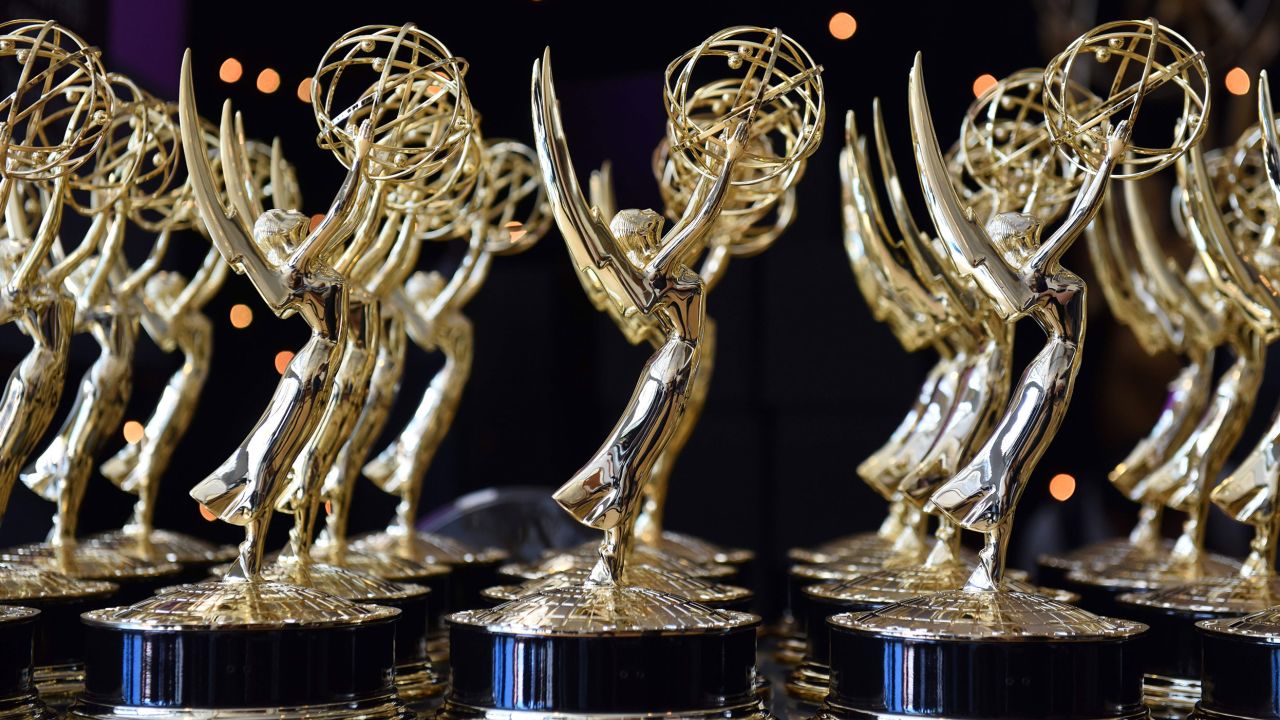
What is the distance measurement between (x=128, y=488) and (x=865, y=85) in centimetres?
303

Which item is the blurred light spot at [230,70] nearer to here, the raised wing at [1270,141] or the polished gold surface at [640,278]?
the polished gold surface at [640,278]

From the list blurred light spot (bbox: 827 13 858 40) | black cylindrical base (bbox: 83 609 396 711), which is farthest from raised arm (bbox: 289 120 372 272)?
blurred light spot (bbox: 827 13 858 40)

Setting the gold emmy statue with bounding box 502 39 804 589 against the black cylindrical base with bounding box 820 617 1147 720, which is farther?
the gold emmy statue with bounding box 502 39 804 589

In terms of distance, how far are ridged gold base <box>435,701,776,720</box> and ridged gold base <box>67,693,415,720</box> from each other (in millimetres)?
102

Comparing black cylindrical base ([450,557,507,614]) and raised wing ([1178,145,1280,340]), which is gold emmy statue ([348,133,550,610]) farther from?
raised wing ([1178,145,1280,340])

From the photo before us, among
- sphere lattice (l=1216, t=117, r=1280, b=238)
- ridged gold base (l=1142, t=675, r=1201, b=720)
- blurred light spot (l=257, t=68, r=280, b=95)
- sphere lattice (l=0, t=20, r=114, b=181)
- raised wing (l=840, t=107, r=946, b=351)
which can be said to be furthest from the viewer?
blurred light spot (l=257, t=68, r=280, b=95)

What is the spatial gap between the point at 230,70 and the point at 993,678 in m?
3.90

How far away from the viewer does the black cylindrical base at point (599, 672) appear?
8.96 ft

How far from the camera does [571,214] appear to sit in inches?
111

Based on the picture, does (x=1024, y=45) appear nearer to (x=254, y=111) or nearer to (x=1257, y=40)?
(x=1257, y=40)

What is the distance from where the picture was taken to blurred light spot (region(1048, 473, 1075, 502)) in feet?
21.0

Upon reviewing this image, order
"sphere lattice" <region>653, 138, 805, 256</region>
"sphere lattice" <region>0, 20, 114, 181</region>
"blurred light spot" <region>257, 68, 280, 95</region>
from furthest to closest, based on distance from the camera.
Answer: "blurred light spot" <region>257, 68, 280, 95</region>, "sphere lattice" <region>653, 138, 805, 256</region>, "sphere lattice" <region>0, 20, 114, 181</region>

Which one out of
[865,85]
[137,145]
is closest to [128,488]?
[137,145]

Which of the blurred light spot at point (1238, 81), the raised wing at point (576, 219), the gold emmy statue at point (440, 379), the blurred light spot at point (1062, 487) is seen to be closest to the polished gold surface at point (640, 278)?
the raised wing at point (576, 219)
